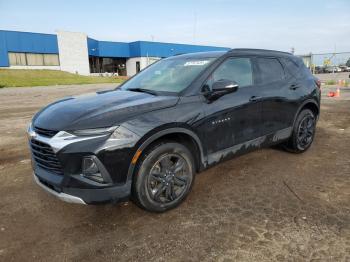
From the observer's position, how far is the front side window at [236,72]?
3799mm

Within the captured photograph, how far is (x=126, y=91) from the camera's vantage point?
4008mm

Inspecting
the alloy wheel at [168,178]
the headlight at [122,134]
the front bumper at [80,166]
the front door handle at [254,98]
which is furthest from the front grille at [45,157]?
the front door handle at [254,98]

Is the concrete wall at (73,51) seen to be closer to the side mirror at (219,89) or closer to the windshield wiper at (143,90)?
the windshield wiper at (143,90)

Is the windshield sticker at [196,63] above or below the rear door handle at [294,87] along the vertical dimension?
above

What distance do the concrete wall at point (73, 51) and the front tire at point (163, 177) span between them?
1976 inches

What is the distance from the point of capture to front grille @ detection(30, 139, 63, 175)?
2.88 meters

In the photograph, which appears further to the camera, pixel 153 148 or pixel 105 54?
pixel 105 54

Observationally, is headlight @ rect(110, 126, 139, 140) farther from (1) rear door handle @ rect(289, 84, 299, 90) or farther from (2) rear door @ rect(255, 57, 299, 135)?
(1) rear door handle @ rect(289, 84, 299, 90)

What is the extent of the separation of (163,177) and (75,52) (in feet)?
168

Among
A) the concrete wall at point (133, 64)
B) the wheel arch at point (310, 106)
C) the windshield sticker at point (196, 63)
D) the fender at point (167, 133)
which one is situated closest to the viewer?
the fender at point (167, 133)

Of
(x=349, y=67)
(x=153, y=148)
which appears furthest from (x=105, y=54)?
(x=153, y=148)

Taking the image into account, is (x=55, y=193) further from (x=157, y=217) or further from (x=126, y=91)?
(x=126, y=91)

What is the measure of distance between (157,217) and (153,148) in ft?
2.58

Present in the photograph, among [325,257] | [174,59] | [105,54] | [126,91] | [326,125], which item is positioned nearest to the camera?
[325,257]
